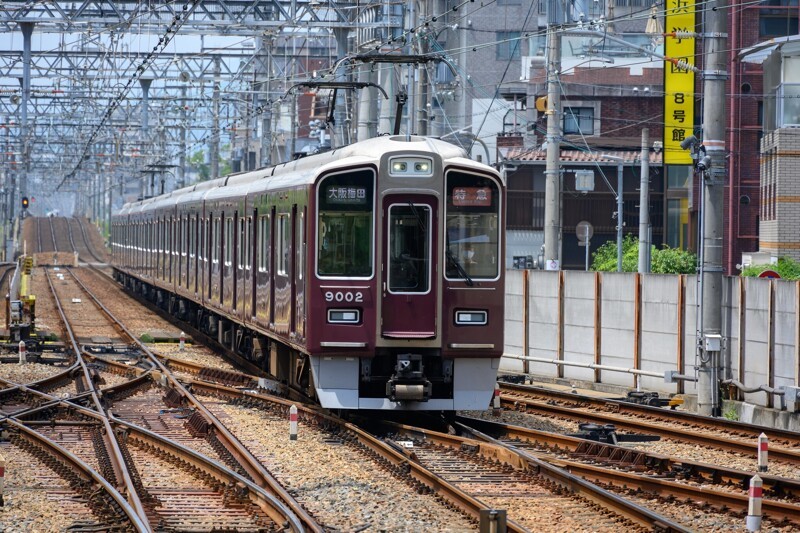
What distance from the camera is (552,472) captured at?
10.0m

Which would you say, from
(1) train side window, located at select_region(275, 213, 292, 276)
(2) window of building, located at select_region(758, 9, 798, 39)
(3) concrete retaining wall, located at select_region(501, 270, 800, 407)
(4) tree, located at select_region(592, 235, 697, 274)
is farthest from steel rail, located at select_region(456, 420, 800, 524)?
(2) window of building, located at select_region(758, 9, 798, 39)

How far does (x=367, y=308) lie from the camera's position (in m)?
12.4

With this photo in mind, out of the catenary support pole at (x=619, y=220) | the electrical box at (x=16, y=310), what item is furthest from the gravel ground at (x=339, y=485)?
the catenary support pole at (x=619, y=220)

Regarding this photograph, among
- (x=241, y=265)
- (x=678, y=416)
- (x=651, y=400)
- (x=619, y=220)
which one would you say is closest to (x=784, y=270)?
(x=619, y=220)

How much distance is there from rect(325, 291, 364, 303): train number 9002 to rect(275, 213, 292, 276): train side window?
60.3 inches

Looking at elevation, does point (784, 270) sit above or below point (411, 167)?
below

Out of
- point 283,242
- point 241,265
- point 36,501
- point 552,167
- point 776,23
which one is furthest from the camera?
point 776,23

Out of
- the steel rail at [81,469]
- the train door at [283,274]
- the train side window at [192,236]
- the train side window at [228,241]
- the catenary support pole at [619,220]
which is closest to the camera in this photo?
the steel rail at [81,469]

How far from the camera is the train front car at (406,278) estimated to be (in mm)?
12430

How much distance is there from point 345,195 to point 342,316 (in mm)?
1128

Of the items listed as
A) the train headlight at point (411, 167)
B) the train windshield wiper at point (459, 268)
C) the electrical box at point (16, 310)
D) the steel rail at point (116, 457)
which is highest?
the train headlight at point (411, 167)

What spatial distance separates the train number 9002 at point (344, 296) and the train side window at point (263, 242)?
3.00 meters

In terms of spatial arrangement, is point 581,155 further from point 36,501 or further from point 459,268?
point 36,501

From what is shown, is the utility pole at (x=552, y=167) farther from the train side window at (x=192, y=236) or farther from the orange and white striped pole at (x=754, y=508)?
the orange and white striped pole at (x=754, y=508)
